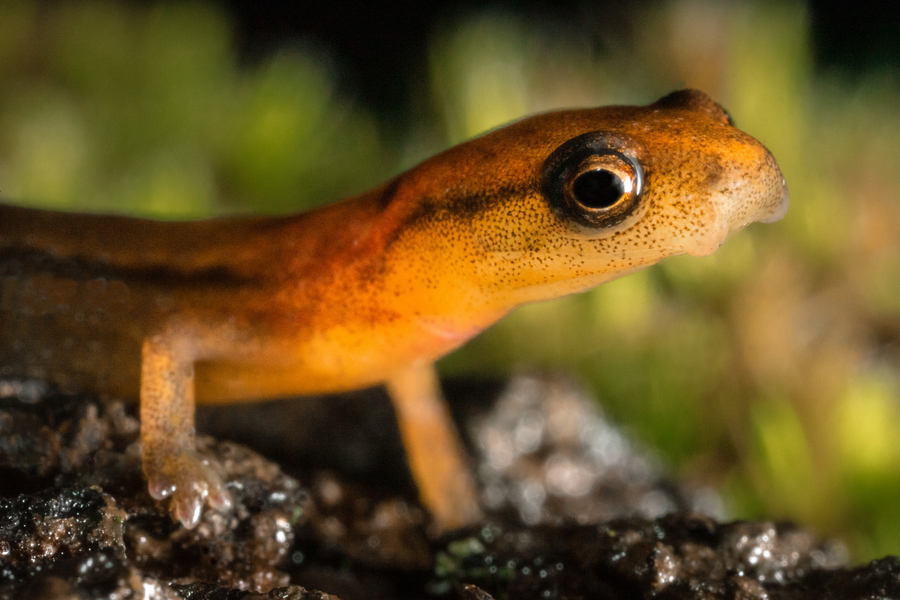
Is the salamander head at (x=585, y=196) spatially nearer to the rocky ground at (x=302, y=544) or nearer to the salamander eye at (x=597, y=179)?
the salamander eye at (x=597, y=179)

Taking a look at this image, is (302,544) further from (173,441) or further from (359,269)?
(359,269)

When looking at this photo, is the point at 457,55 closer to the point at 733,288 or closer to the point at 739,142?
the point at 733,288

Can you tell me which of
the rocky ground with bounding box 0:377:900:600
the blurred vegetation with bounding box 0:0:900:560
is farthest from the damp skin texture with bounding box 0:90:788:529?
the blurred vegetation with bounding box 0:0:900:560

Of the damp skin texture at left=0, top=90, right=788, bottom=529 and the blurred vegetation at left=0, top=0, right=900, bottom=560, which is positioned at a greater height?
the blurred vegetation at left=0, top=0, right=900, bottom=560

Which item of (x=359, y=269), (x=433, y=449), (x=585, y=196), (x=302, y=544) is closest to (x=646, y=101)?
(x=433, y=449)

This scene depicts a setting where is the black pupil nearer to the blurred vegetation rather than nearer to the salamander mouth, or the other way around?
the salamander mouth

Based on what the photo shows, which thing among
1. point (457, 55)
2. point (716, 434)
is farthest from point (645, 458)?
point (457, 55)
